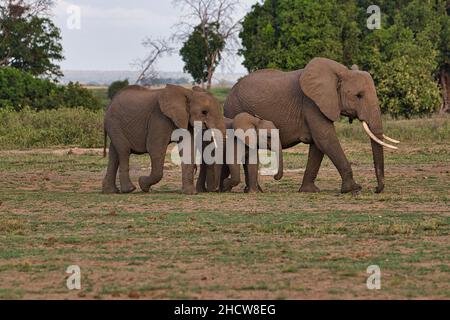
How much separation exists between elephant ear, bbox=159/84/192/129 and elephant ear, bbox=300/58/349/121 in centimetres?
181

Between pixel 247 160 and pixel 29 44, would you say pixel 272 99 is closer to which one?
pixel 247 160

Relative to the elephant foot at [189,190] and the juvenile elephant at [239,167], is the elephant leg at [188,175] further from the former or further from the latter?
the juvenile elephant at [239,167]

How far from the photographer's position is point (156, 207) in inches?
677

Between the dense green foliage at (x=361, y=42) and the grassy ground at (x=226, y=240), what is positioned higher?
the dense green foliage at (x=361, y=42)

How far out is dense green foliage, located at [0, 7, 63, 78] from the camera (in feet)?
157

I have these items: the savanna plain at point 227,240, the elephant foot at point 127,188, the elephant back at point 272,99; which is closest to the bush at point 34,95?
the savanna plain at point 227,240

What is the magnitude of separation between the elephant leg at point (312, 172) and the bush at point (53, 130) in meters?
13.2

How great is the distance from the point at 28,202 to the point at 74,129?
49.4 ft

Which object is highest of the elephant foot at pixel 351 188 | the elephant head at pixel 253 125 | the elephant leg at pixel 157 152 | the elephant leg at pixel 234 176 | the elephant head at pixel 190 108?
the elephant head at pixel 190 108

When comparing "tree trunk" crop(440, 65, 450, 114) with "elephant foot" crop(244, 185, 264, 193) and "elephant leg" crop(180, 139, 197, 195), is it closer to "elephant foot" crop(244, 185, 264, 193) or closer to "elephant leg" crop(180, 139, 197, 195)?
"elephant foot" crop(244, 185, 264, 193)

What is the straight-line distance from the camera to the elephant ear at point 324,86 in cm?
1922
